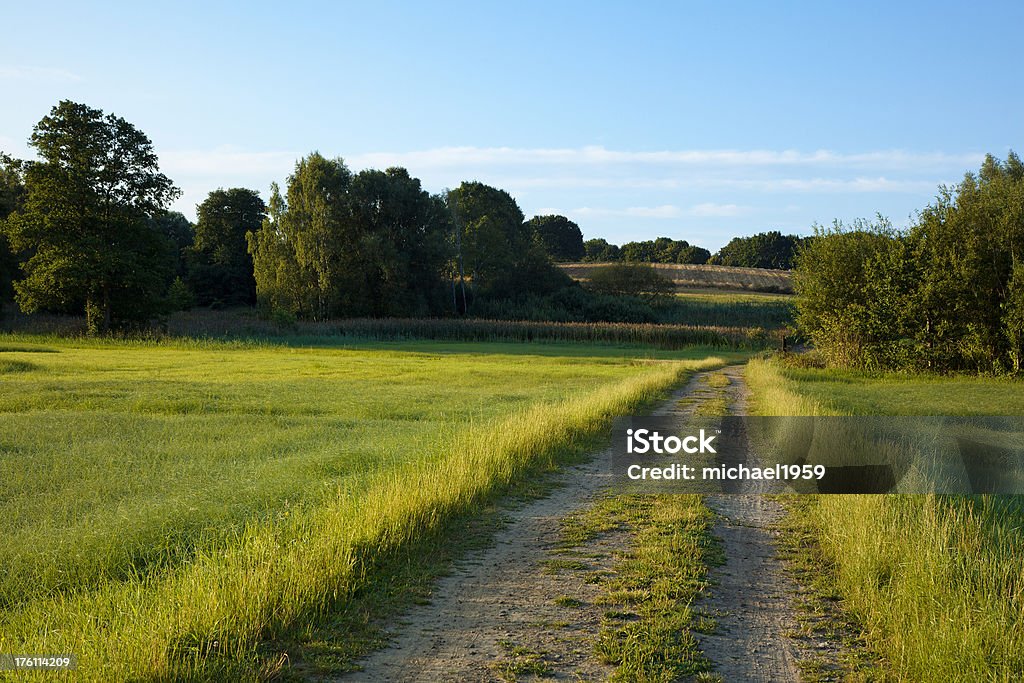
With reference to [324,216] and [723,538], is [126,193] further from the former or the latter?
[723,538]

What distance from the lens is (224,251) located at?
265 feet

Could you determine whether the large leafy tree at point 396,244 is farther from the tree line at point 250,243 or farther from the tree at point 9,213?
the tree at point 9,213

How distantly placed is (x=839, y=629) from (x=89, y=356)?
3769 centimetres

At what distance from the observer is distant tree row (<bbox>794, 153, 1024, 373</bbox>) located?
1107 inches

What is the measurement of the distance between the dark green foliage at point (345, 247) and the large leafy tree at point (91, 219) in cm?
1540

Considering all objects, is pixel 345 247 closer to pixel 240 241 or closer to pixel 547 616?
pixel 240 241

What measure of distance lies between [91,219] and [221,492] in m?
44.0

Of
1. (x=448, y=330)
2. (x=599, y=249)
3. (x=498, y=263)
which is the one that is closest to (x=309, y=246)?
(x=448, y=330)

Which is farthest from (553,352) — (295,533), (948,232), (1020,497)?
(295,533)

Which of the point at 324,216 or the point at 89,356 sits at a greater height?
the point at 324,216

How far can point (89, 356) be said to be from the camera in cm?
3712

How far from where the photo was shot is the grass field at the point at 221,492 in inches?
207

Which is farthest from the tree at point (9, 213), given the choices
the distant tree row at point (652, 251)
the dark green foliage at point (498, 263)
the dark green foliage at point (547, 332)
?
the distant tree row at point (652, 251)

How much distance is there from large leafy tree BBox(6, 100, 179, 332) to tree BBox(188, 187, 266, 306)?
29.9 meters
